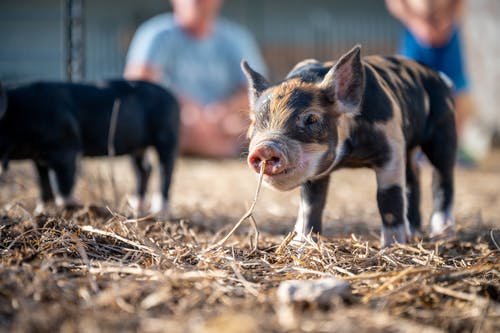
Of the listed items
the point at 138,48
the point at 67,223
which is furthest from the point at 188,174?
the point at 67,223

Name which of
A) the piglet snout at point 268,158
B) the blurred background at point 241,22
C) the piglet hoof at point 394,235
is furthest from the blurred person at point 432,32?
the blurred background at point 241,22

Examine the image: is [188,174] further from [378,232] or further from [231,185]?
[378,232]

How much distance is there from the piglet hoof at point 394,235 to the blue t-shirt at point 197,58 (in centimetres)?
594

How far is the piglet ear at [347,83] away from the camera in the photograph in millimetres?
3414

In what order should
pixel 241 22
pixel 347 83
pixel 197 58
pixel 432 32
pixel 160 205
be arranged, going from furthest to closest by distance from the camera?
pixel 241 22, pixel 197 58, pixel 432 32, pixel 160 205, pixel 347 83

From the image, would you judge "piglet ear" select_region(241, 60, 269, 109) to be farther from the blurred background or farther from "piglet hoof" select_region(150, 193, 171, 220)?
the blurred background

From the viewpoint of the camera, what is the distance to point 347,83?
3459mm

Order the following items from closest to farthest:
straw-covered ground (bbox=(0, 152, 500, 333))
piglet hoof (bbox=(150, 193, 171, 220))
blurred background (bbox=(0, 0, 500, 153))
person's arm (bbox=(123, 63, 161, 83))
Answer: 1. straw-covered ground (bbox=(0, 152, 500, 333))
2. piglet hoof (bbox=(150, 193, 171, 220))
3. person's arm (bbox=(123, 63, 161, 83))
4. blurred background (bbox=(0, 0, 500, 153))

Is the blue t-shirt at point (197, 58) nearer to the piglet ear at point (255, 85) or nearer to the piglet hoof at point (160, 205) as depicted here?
the piglet hoof at point (160, 205)

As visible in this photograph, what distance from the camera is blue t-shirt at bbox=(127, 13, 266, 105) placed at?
30.1 ft

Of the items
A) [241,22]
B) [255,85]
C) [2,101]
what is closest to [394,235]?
[255,85]

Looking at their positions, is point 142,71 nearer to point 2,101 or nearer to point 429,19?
point 429,19

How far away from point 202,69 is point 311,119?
6.71 m

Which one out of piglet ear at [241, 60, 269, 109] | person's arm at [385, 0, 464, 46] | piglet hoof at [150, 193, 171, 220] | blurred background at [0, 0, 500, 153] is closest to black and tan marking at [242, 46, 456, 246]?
piglet ear at [241, 60, 269, 109]
